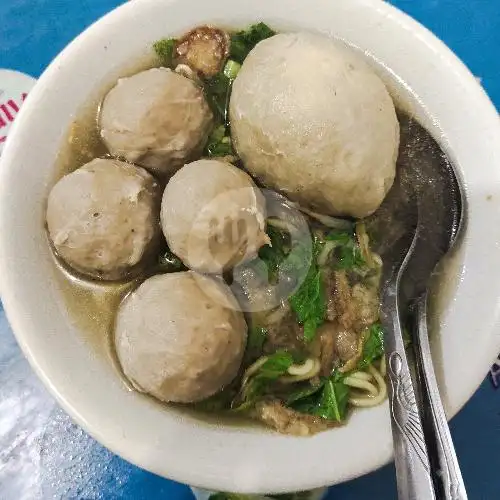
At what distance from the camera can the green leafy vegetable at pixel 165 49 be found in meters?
1.27

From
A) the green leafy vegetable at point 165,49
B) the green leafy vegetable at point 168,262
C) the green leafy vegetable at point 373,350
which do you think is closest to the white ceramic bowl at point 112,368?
the green leafy vegetable at point 165,49

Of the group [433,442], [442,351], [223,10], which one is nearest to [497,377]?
[442,351]

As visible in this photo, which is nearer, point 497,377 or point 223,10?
point 223,10

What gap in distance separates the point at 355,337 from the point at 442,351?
0.19 m

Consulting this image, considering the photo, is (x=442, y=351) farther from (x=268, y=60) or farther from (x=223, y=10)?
(x=223, y=10)

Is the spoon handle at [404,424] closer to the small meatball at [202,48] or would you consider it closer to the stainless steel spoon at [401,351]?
the stainless steel spoon at [401,351]

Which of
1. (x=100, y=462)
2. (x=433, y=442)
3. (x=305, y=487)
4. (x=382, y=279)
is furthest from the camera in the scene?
(x=100, y=462)

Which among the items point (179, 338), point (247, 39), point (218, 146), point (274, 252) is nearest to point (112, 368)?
point (179, 338)

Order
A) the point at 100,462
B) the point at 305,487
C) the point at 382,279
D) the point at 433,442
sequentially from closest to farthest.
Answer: the point at 433,442 → the point at 305,487 → the point at 382,279 → the point at 100,462

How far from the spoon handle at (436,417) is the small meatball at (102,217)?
560 millimetres

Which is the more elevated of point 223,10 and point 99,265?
point 223,10

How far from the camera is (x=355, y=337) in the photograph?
123 cm

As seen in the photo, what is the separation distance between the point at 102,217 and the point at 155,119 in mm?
224

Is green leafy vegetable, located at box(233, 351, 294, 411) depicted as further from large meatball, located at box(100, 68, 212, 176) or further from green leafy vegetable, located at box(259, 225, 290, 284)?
large meatball, located at box(100, 68, 212, 176)
